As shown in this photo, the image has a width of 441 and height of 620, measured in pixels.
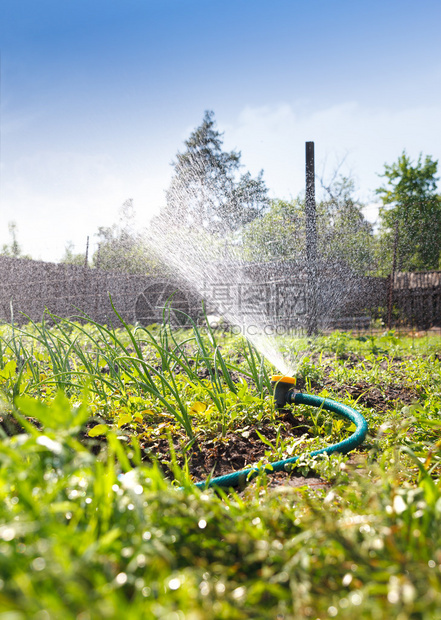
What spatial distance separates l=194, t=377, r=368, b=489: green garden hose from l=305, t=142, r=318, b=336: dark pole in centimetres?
544

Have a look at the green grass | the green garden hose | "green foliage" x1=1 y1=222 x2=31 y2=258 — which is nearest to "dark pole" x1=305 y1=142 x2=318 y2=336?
the green garden hose

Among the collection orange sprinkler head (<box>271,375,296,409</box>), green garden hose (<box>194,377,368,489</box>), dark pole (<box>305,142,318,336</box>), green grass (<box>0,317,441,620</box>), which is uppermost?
dark pole (<box>305,142,318,336</box>)

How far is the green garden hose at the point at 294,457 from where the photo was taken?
1.54 meters

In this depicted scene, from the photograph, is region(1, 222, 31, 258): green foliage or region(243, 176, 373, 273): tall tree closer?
region(243, 176, 373, 273): tall tree

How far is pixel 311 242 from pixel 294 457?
626 cm

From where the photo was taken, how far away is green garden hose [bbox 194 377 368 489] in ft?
5.07

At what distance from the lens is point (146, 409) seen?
7.62 feet

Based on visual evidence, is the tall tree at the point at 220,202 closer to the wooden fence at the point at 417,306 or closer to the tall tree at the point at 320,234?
the tall tree at the point at 320,234

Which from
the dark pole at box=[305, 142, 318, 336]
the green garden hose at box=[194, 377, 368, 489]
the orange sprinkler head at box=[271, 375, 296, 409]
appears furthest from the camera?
the dark pole at box=[305, 142, 318, 336]

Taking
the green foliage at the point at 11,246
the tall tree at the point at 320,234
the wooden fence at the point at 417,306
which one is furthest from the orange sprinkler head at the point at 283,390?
the green foliage at the point at 11,246

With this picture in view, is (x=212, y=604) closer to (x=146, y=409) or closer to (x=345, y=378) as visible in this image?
(x=146, y=409)

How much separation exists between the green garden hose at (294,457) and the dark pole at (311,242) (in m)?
5.44

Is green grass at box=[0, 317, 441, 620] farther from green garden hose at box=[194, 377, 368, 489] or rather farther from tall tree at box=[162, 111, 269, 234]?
tall tree at box=[162, 111, 269, 234]

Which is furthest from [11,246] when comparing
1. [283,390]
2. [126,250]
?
[283,390]
